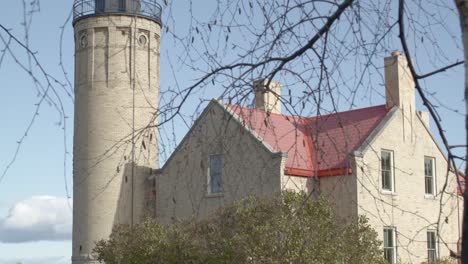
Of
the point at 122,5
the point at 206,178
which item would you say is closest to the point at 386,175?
the point at 206,178

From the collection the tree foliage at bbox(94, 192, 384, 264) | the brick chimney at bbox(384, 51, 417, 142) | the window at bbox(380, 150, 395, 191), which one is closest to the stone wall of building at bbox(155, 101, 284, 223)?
the tree foliage at bbox(94, 192, 384, 264)

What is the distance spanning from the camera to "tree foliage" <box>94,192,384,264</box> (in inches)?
894

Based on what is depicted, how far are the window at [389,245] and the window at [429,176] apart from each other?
11.3 feet

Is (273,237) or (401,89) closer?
(273,237)

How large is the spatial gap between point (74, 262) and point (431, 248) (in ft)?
51.9

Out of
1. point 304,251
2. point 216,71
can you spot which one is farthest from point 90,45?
point 216,71

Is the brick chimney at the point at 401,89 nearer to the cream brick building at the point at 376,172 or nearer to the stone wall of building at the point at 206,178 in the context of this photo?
the cream brick building at the point at 376,172

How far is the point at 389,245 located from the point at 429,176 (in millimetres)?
4401

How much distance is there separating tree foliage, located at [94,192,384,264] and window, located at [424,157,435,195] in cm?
1019

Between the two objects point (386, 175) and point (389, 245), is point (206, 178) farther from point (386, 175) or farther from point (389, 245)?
point (389, 245)

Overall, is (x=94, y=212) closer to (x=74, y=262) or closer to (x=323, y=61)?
(x=74, y=262)

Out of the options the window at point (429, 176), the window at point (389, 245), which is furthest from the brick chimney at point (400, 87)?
the window at point (389, 245)

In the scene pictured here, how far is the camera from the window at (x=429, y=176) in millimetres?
35344

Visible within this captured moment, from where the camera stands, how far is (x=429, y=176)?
35469 mm
